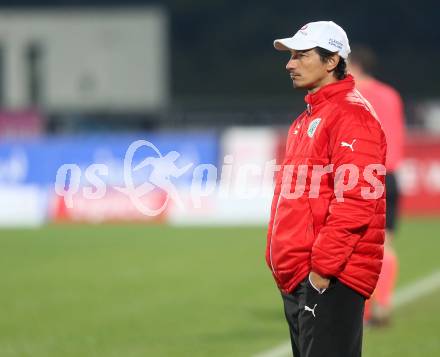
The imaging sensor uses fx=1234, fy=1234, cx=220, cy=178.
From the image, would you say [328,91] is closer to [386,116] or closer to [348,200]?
[348,200]

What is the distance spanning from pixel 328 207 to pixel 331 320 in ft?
1.60

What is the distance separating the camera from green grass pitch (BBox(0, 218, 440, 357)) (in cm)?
927

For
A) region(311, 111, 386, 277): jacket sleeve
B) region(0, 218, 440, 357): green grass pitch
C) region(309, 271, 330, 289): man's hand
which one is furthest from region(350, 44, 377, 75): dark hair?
region(309, 271, 330, 289): man's hand

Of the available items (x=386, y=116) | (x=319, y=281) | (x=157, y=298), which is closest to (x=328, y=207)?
(x=319, y=281)

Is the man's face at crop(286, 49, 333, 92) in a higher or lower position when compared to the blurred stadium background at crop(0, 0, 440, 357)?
higher

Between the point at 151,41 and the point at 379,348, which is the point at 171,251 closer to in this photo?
the point at 379,348

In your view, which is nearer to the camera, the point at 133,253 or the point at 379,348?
the point at 379,348

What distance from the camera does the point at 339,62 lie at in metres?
5.53

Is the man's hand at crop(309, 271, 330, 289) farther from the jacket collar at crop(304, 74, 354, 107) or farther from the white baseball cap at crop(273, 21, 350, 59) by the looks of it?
the white baseball cap at crop(273, 21, 350, 59)

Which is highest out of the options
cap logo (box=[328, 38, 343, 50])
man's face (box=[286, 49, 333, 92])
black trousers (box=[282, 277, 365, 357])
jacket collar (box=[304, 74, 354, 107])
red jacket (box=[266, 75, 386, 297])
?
cap logo (box=[328, 38, 343, 50])

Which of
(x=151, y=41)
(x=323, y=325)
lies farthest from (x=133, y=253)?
(x=151, y=41)

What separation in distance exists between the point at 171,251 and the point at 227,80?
125 feet

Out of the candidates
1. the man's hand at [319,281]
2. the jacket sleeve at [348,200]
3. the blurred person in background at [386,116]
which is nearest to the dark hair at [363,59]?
the blurred person in background at [386,116]

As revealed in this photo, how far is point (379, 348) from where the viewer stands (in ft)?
29.6
